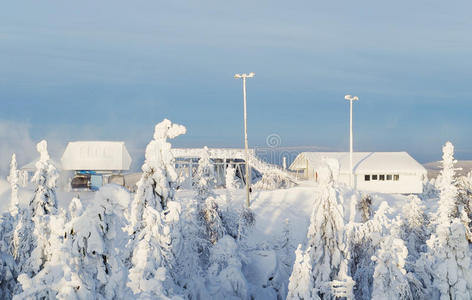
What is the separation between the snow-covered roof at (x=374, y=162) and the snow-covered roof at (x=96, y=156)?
2017cm

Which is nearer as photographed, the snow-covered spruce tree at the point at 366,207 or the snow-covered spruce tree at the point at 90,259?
the snow-covered spruce tree at the point at 90,259

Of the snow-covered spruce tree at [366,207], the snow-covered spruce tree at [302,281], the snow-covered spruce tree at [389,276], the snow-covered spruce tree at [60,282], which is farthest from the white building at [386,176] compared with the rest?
the snow-covered spruce tree at [60,282]

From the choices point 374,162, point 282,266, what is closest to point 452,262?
point 282,266

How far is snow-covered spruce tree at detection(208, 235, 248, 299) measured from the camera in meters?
26.4

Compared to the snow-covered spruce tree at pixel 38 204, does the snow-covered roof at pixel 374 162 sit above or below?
above

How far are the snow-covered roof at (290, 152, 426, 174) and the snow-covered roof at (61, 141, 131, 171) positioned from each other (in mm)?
20167

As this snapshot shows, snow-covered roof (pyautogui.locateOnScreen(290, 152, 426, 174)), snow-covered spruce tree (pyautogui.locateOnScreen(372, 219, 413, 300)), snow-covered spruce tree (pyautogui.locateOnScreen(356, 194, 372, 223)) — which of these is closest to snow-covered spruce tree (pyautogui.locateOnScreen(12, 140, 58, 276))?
snow-covered spruce tree (pyautogui.locateOnScreen(372, 219, 413, 300))

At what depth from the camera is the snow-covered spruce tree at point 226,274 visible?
26438mm

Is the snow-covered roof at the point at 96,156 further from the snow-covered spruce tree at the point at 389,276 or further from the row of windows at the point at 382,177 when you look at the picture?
Result: the snow-covered spruce tree at the point at 389,276

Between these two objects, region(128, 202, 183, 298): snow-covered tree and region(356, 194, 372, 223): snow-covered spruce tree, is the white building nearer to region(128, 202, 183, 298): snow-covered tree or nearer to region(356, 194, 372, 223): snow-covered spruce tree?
region(356, 194, 372, 223): snow-covered spruce tree

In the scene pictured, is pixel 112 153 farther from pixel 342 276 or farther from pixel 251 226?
pixel 342 276

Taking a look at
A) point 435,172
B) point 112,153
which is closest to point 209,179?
point 112,153

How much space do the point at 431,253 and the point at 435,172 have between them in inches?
3119

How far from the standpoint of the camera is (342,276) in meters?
21.6
